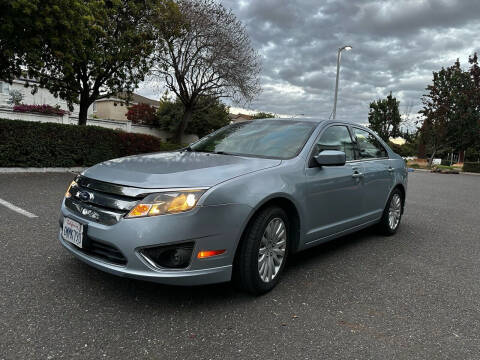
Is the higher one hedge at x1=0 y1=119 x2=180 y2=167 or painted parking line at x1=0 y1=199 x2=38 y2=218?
hedge at x1=0 y1=119 x2=180 y2=167

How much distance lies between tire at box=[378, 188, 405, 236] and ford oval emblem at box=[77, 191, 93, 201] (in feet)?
12.5

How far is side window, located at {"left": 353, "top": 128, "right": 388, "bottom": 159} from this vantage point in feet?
15.0

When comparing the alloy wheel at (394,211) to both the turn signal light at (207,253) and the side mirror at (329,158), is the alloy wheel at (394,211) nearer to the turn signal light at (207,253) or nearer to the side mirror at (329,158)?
the side mirror at (329,158)

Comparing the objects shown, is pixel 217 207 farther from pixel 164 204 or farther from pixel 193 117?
pixel 193 117

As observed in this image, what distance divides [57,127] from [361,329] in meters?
10.2

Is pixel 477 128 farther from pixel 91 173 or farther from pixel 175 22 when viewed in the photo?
pixel 91 173

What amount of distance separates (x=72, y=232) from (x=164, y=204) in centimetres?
87

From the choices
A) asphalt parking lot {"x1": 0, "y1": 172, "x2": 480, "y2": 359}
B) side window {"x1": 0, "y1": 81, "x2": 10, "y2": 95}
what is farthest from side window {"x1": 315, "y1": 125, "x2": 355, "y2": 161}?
side window {"x1": 0, "y1": 81, "x2": 10, "y2": 95}

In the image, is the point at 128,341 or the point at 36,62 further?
the point at 36,62

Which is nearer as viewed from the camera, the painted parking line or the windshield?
the windshield

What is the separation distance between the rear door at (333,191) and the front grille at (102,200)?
1.59 meters

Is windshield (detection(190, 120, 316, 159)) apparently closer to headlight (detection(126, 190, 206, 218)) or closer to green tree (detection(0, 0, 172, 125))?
headlight (detection(126, 190, 206, 218))

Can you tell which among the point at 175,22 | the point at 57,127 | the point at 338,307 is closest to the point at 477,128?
the point at 175,22

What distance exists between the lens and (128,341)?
2.34m
